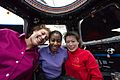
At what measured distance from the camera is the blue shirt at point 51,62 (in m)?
2.38

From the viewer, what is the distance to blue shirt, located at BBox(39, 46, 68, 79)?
238cm

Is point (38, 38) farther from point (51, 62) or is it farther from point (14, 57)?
point (51, 62)

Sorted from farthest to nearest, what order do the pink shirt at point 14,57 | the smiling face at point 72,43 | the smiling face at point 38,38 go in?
the smiling face at point 72,43
the smiling face at point 38,38
the pink shirt at point 14,57

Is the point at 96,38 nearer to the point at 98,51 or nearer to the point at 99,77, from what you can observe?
the point at 98,51

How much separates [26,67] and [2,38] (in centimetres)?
29

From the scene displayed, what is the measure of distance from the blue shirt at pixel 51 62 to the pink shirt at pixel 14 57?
295 millimetres

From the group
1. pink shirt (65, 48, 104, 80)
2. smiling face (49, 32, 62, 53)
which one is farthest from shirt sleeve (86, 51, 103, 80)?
smiling face (49, 32, 62, 53)

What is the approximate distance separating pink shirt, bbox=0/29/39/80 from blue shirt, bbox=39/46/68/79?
0.29 metres

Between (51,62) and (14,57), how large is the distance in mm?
482

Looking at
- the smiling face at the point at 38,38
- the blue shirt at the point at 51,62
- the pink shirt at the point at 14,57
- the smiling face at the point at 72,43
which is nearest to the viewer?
the pink shirt at the point at 14,57

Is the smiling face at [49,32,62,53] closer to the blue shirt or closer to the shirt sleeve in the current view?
the blue shirt

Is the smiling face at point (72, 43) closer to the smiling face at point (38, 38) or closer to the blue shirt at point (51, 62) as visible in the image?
the blue shirt at point (51, 62)

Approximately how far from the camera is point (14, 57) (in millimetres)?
1991

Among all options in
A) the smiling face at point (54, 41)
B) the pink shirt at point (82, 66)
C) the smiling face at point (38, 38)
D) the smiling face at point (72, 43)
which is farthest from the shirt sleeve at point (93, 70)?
the smiling face at point (38, 38)
